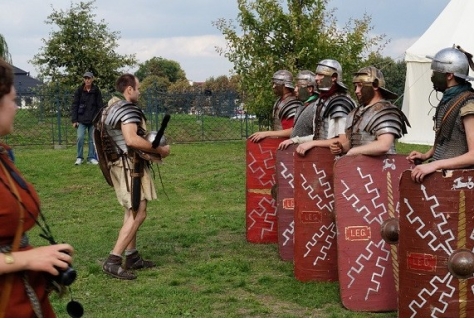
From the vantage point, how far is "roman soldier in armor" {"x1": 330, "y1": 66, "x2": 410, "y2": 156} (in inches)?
231

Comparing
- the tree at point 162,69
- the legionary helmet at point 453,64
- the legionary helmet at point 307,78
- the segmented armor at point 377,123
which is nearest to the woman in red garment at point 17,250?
the legionary helmet at point 453,64

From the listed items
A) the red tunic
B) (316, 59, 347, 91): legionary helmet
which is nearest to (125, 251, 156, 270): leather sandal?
(316, 59, 347, 91): legionary helmet

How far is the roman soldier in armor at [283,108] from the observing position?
870 cm

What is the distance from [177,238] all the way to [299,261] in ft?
9.37

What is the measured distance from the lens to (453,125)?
5.11 m

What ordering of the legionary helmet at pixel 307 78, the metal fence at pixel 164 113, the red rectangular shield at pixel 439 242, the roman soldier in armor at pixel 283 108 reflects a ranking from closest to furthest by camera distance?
the red rectangular shield at pixel 439 242, the legionary helmet at pixel 307 78, the roman soldier in armor at pixel 283 108, the metal fence at pixel 164 113

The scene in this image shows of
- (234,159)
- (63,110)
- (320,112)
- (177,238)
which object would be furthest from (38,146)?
(320,112)

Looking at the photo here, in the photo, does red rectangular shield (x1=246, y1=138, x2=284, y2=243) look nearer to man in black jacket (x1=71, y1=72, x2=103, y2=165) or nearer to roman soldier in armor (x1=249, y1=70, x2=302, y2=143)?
roman soldier in armor (x1=249, y1=70, x2=302, y2=143)

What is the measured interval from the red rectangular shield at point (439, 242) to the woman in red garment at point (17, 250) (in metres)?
2.53

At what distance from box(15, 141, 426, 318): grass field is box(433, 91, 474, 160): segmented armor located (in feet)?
4.89

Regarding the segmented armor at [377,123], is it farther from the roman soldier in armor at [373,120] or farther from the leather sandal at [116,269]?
the leather sandal at [116,269]

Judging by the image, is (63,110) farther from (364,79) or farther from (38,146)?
(364,79)

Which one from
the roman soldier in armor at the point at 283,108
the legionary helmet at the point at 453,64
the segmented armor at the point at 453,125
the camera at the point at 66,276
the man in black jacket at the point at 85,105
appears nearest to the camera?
the camera at the point at 66,276

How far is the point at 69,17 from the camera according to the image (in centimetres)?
2750
